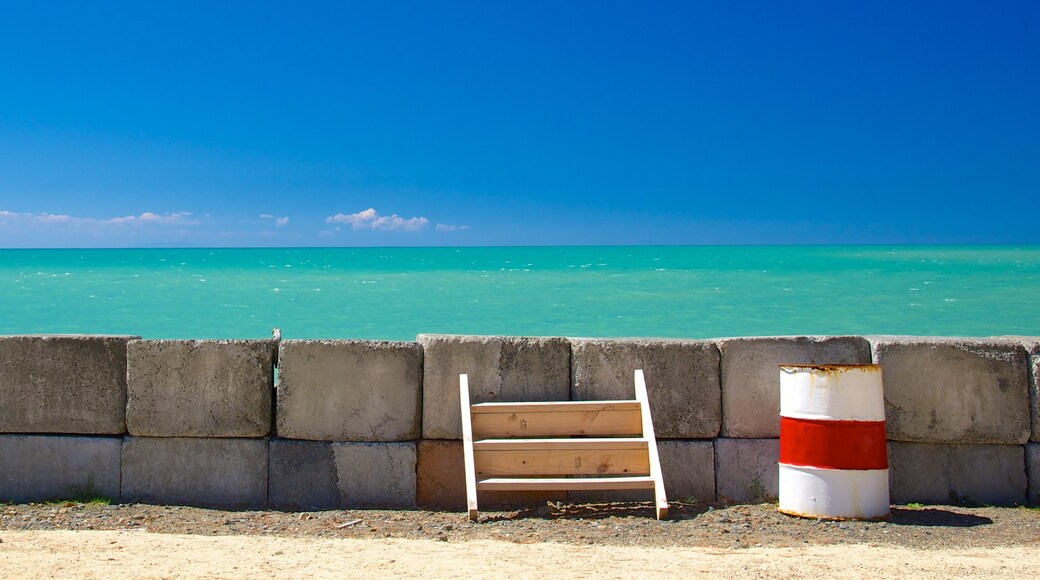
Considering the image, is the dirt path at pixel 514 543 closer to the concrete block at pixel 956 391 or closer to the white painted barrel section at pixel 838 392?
the concrete block at pixel 956 391

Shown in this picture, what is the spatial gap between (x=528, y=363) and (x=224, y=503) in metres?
2.03

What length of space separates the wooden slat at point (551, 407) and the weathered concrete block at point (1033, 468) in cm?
239

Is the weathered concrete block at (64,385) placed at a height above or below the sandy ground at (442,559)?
above

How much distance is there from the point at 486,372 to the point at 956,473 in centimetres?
292

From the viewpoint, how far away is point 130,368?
5758 millimetres

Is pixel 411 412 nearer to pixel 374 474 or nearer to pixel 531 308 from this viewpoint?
pixel 374 474

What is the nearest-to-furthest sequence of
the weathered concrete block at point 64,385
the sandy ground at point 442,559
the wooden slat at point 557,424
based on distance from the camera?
1. the sandy ground at point 442,559
2. the wooden slat at point 557,424
3. the weathered concrete block at point 64,385

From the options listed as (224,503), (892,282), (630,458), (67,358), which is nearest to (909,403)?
(630,458)

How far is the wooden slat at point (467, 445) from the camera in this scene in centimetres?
515

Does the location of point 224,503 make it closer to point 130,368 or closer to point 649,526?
point 130,368

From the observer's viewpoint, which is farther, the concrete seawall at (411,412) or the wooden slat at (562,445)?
the concrete seawall at (411,412)

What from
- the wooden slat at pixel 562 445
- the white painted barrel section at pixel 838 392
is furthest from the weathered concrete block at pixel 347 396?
the white painted barrel section at pixel 838 392

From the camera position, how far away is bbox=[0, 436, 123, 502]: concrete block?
5758mm

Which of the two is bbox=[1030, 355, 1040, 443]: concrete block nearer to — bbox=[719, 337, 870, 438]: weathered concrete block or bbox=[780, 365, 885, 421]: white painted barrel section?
bbox=[719, 337, 870, 438]: weathered concrete block
